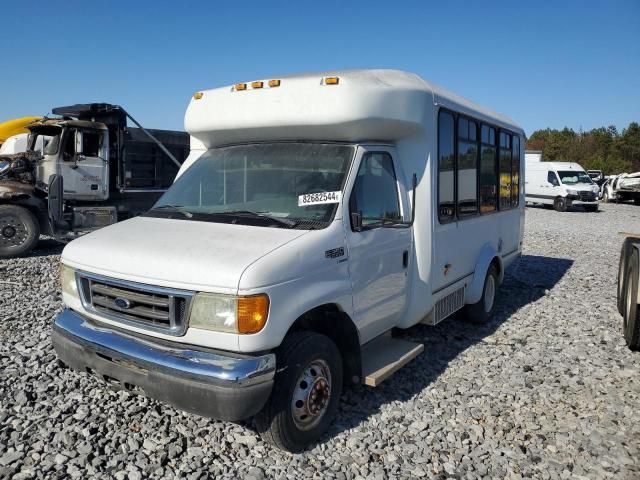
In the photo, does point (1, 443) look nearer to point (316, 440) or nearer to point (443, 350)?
point (316, 440)

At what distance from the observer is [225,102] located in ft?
14.9

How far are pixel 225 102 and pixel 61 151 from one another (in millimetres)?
8071

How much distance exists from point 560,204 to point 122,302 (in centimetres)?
2613

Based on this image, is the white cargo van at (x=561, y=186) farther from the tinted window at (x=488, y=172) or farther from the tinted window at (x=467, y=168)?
the tinted window at (x=467, y=168)

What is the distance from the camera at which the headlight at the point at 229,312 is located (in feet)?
9.98

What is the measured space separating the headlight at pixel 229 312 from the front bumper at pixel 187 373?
195 millimetres

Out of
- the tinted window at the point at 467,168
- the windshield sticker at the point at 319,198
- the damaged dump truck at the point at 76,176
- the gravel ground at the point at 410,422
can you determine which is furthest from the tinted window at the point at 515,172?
the damaged dump truck at the point at 76,176

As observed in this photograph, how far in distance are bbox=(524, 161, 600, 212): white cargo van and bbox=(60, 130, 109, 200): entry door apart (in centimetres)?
2189

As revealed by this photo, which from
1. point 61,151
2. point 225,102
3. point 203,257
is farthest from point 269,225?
point 61,151

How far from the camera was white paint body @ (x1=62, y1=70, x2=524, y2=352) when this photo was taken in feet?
10.4

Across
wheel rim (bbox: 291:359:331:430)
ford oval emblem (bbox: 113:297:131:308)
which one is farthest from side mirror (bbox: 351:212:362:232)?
ford oval emblem (bbox: 113:297:131:308)

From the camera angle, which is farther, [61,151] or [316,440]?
[61,151]

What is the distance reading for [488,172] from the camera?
21.7 ft

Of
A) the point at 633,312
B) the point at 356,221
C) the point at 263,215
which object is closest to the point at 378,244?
the point at 356,221
